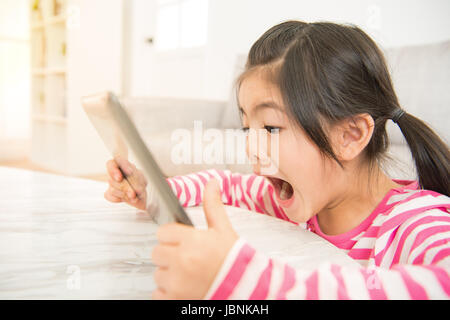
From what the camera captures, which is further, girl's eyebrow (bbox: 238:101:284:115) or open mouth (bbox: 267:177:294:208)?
open mouth (bbox: 267:177:294:208)

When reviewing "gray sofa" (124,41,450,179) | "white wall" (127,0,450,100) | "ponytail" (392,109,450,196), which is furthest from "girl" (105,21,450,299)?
"white wall" (127,0,450,100)

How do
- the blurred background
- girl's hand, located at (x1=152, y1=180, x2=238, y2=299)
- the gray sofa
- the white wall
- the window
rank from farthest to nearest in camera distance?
the window < the blurred background < the white wall < the gray sofa < girl's hand, located at (x1=152, y1=180, x2=238, y2=299)

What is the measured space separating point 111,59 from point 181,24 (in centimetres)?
66

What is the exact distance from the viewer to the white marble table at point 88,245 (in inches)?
13.9

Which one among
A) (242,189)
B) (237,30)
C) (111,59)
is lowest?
(242,189)

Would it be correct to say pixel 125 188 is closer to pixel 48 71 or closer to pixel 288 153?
pixel 288 153

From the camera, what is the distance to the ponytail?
2.08 ft

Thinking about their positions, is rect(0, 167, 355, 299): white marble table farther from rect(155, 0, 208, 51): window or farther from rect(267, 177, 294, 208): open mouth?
rect(155, 0, 208, 51): window

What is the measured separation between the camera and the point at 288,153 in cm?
63

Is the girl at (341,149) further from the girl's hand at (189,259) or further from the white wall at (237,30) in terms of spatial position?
the white wall at (237,30)

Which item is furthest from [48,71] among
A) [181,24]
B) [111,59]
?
[181,24]

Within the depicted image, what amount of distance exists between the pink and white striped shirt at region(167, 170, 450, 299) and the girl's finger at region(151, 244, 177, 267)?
0.04m

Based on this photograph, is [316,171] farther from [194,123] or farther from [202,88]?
[202,88]

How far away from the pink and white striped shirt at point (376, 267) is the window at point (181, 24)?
259 cm
